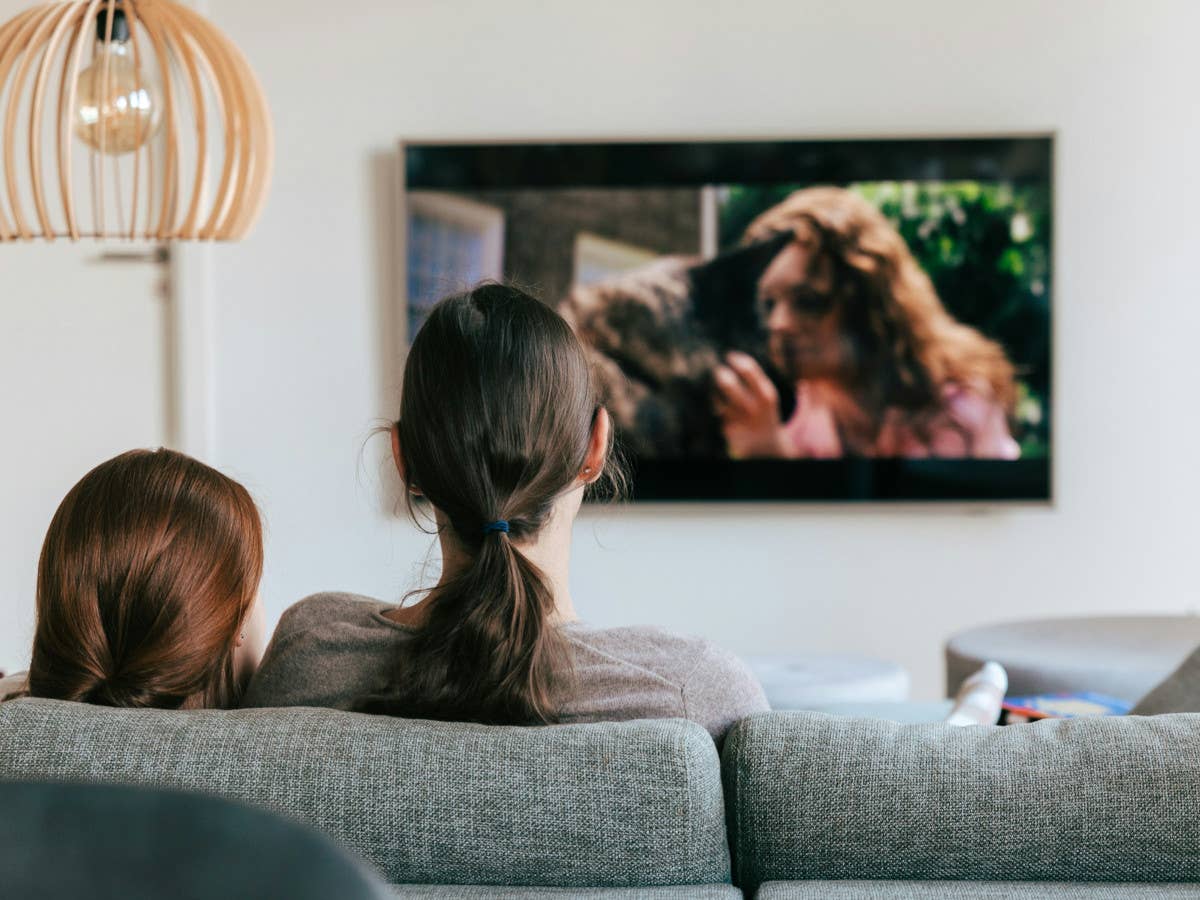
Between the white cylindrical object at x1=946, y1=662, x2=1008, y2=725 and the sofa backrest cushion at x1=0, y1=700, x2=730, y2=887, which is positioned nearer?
the sofa backrest cushion at x1=0, y1=700, x2=730, y2=887

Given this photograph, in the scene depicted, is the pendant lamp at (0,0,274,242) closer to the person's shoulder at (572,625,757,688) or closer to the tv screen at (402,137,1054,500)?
the person's shoulder at (572,625,757,688)

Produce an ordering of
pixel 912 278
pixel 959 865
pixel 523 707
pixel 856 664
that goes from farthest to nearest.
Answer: pixel 912 278 < pixel 856 664 < pixel 523 707 < pixel 959 865

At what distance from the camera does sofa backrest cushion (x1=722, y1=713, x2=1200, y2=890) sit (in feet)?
3.30

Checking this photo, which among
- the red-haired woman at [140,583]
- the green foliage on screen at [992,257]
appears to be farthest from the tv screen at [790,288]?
the red-haired woman at [140,583]

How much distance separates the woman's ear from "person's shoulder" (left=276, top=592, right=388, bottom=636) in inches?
9.0

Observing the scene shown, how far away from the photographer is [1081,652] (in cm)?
277

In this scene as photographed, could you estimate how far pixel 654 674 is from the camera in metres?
1.21

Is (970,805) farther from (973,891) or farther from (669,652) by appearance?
(669,652)

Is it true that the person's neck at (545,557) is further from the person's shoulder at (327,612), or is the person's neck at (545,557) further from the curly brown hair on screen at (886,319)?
the curly brown hair on screen at (886,319)

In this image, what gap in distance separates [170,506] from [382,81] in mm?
2815

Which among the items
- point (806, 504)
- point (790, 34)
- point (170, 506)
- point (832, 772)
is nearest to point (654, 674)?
point (832, 772)

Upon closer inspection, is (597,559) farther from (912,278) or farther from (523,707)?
(523,707)

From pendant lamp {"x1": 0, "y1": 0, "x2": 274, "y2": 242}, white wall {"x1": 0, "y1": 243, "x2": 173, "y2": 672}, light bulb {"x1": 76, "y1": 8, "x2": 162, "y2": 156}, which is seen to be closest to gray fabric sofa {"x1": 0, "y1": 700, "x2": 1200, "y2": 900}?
pendant lamp {"x1": 0, "y1": 0, "x2": 274, "y2": 242}

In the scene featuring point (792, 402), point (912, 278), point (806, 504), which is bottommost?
point (806, 504)
